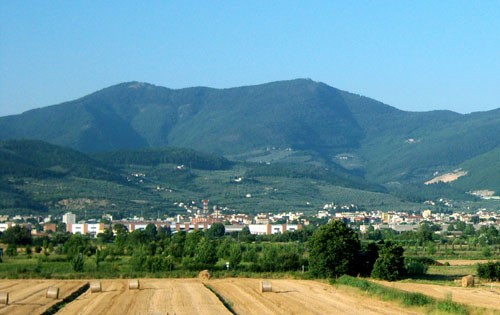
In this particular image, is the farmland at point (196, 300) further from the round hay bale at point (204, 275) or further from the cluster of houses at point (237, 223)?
the cluster of houses at point (237, 223)

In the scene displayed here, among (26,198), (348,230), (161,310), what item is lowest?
(161,310)

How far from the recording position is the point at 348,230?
62.7 m

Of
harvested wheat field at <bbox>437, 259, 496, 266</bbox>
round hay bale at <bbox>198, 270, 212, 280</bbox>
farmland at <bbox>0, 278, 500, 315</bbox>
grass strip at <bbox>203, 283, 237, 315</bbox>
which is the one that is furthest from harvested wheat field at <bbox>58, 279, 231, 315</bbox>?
harvested wheat field at <bbox>437, 259, 496, 266</bbox>

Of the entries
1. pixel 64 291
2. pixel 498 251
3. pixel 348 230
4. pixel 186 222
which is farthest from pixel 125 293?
pixel 186 222

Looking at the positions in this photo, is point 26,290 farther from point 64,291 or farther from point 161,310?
point 161,310

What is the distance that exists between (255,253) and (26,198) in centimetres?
12110

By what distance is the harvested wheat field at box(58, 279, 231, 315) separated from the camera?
37.2m

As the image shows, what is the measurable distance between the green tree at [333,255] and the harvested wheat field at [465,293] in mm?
3767

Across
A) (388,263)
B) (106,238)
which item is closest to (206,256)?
(388,263)

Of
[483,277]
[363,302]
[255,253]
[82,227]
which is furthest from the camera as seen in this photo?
[82,227]

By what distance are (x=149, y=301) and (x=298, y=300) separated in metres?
5.79

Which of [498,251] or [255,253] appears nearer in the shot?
[255,253]

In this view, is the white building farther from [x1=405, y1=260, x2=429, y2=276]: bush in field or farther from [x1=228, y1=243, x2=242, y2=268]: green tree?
[x1=405, y1=260, x2=429, y2=276]: bush in field

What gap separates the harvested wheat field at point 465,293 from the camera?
135ft
